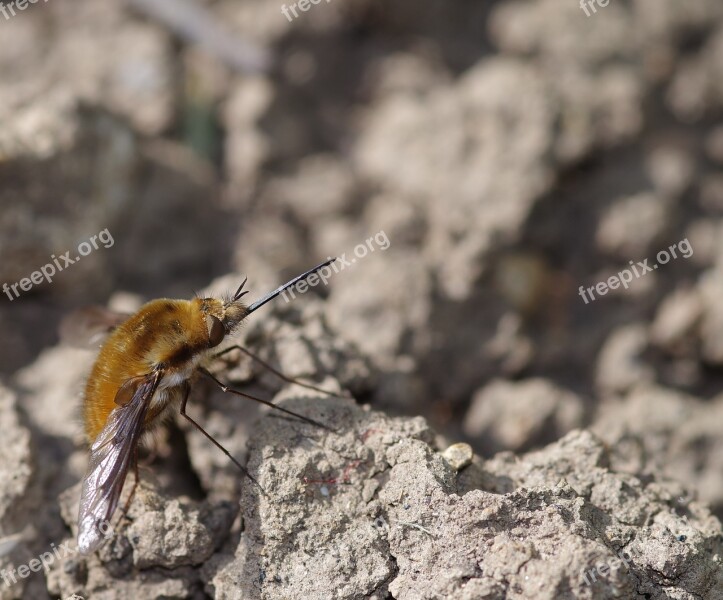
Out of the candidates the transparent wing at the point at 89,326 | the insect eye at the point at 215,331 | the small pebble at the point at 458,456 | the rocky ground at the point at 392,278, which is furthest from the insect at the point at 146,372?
the small pebble at the point at 458,456

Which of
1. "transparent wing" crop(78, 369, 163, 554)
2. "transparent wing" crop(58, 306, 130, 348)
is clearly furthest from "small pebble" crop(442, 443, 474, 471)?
"transparent wing" crop(58, 306, 130, 348)

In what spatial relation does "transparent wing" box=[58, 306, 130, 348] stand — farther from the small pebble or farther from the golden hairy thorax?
the small pebble

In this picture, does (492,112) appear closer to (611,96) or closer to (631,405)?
(611,96)

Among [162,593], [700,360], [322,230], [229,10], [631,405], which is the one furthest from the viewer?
[229,10]

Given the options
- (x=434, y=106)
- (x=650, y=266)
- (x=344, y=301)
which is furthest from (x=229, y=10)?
(x=650, y=266)

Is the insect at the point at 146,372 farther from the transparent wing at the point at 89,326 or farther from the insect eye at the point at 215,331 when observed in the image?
the transparent wing at the point at 89,326
